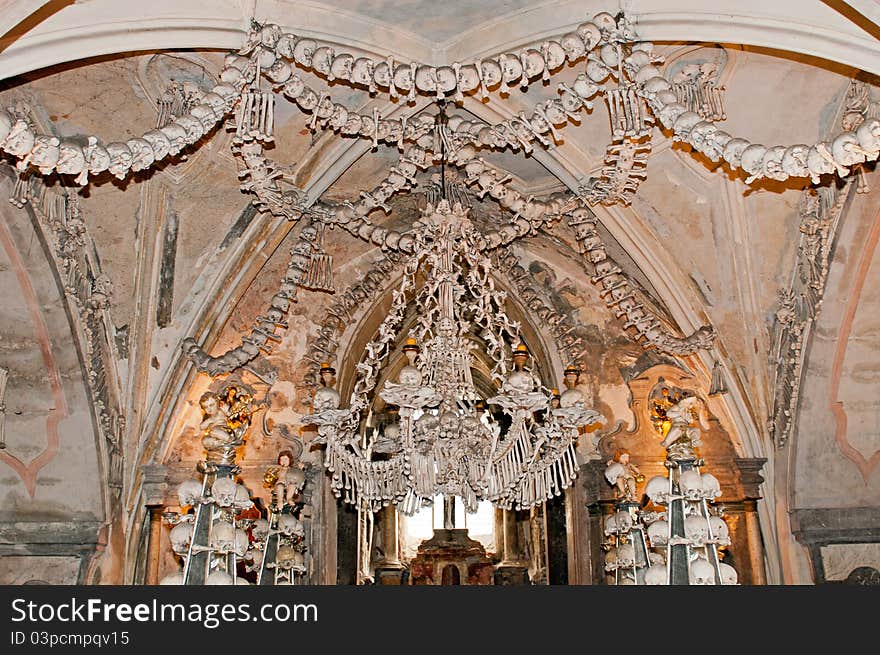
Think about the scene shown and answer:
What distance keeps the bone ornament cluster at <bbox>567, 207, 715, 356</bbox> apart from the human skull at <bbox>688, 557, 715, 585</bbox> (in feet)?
6.93

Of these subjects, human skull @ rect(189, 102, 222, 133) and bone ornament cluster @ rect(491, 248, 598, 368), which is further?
bone ornament cluster @ rect(491, 248, 598, 368)

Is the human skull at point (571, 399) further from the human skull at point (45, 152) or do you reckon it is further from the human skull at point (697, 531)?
the human skull at point (45, 152)

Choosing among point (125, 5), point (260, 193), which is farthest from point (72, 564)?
point (125, 5)

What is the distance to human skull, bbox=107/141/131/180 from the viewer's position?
3.56 meters

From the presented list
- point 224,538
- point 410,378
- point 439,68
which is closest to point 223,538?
point 224,538

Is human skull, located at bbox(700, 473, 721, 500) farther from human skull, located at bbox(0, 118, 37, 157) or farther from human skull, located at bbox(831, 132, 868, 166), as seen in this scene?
human skull, located at bbox(0, 118, 37, 157)

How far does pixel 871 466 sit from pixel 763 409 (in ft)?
2.45

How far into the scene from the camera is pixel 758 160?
3.57 metres

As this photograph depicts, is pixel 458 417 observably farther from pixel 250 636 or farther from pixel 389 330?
pixel 250 636

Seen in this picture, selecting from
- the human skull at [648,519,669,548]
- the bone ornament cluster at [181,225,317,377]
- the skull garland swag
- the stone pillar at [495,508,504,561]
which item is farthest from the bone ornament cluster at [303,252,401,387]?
the stone pillar at [495,508,504,561]

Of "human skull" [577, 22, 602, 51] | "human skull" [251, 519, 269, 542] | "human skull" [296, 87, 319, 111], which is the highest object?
"human skull" [577, 22, 602, 51]

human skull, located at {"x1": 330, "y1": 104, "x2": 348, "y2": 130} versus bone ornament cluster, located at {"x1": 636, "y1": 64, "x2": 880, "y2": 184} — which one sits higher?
human skull, located at {"x1": 330, "y1": 104, "x2": 348, "y2": 130}

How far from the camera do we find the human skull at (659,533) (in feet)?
12.8

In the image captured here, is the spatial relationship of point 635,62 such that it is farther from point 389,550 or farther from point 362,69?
point 389,550
